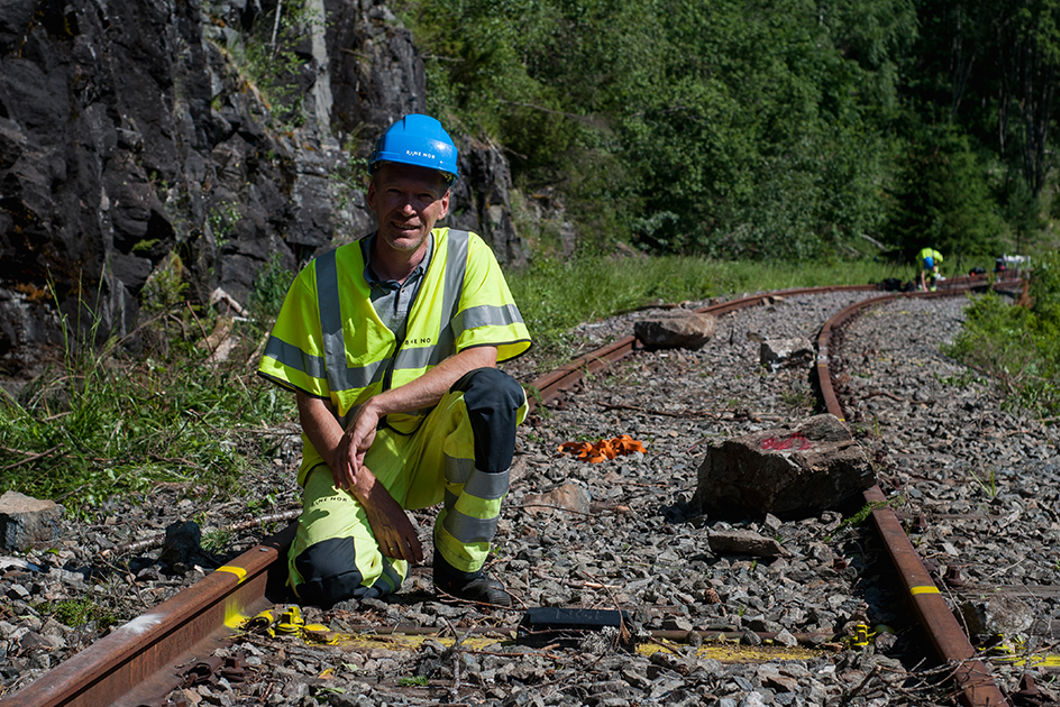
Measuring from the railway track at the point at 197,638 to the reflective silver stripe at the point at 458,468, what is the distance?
68cm

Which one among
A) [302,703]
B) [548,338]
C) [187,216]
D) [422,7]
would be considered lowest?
[548,338]

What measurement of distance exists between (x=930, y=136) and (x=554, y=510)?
165ft

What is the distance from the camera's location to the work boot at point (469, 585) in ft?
11.1

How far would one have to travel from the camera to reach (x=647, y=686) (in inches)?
103

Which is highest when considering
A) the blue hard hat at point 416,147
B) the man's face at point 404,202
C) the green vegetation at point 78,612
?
the blue hard hat at point 416,147

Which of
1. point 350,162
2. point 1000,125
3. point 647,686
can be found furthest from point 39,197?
point 1000,125

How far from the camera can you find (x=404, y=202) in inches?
141

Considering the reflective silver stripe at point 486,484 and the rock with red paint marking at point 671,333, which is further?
the rock with red paint marking at point 671,333

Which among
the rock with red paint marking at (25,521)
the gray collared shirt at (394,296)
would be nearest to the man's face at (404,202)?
the gray collared shirt at (394,296)

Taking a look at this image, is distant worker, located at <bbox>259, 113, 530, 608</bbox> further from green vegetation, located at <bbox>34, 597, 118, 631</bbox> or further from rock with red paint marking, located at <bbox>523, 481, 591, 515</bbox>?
rock with red paint marking, located at <bbox>523, 481, 591, 515</bbox>

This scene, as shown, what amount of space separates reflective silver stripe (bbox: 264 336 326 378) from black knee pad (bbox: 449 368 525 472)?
22.5 inches

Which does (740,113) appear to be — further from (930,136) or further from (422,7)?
(930,136)

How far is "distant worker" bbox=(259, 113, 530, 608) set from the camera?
3.44 meters

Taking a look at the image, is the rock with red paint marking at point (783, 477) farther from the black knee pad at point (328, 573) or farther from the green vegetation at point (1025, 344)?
the green vegetation at point (1025, 344)
